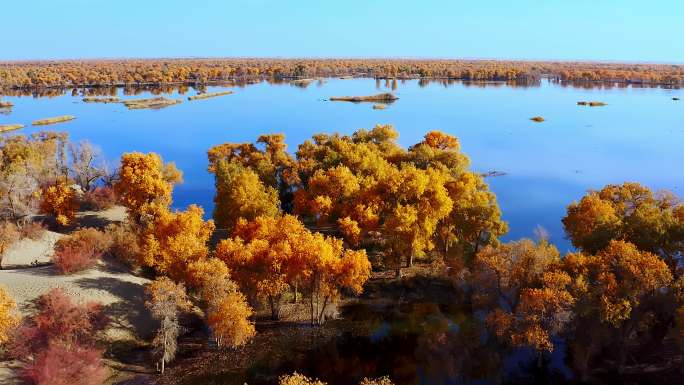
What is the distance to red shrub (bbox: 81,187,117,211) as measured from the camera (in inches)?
2304

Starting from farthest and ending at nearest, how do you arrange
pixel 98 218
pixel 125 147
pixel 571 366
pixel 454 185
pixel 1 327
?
1. pixel 125 147
2. pixel 98 218
3. pixel 454 185
4. pixel 571 366
5. pixel 1 327

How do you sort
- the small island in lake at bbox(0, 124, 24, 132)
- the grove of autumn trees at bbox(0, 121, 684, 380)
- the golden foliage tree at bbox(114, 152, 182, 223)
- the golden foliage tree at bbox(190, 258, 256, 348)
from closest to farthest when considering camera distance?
the grove of autumn trees at bbox(0, 121, 684, 380), the golden foliage tree at bbox(190, 258, 256, 348), the golden foliage tree at bbox(114, 152, 182, 223), the small island in lake at bbox(0, 124, 24, 132)

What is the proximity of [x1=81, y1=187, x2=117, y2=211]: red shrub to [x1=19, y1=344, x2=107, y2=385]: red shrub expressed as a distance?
99.7ft

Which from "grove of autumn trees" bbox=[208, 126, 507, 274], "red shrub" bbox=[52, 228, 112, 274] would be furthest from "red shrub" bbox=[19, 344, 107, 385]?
"grove of autumn trees" bbox=[208, 126, 507, 274]

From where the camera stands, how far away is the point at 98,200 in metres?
58.7

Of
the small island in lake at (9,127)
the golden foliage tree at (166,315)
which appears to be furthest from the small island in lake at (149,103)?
the golden foliage tree at (166,315)

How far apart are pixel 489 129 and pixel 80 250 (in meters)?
90.2

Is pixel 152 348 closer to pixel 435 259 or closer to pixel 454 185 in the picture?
pixel 435 259

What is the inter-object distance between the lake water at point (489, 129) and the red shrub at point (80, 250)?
2508cm

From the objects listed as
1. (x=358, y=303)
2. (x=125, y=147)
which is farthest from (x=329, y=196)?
(x=125, y=147)

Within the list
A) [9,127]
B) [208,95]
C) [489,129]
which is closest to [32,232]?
[9,127]

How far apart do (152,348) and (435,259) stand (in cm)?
2475

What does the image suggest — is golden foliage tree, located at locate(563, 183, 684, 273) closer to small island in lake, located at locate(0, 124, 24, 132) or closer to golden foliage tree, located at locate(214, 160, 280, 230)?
golden foliage tree, located at locate(214, 160, 280, 230)

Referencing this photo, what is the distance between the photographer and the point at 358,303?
138 ft
